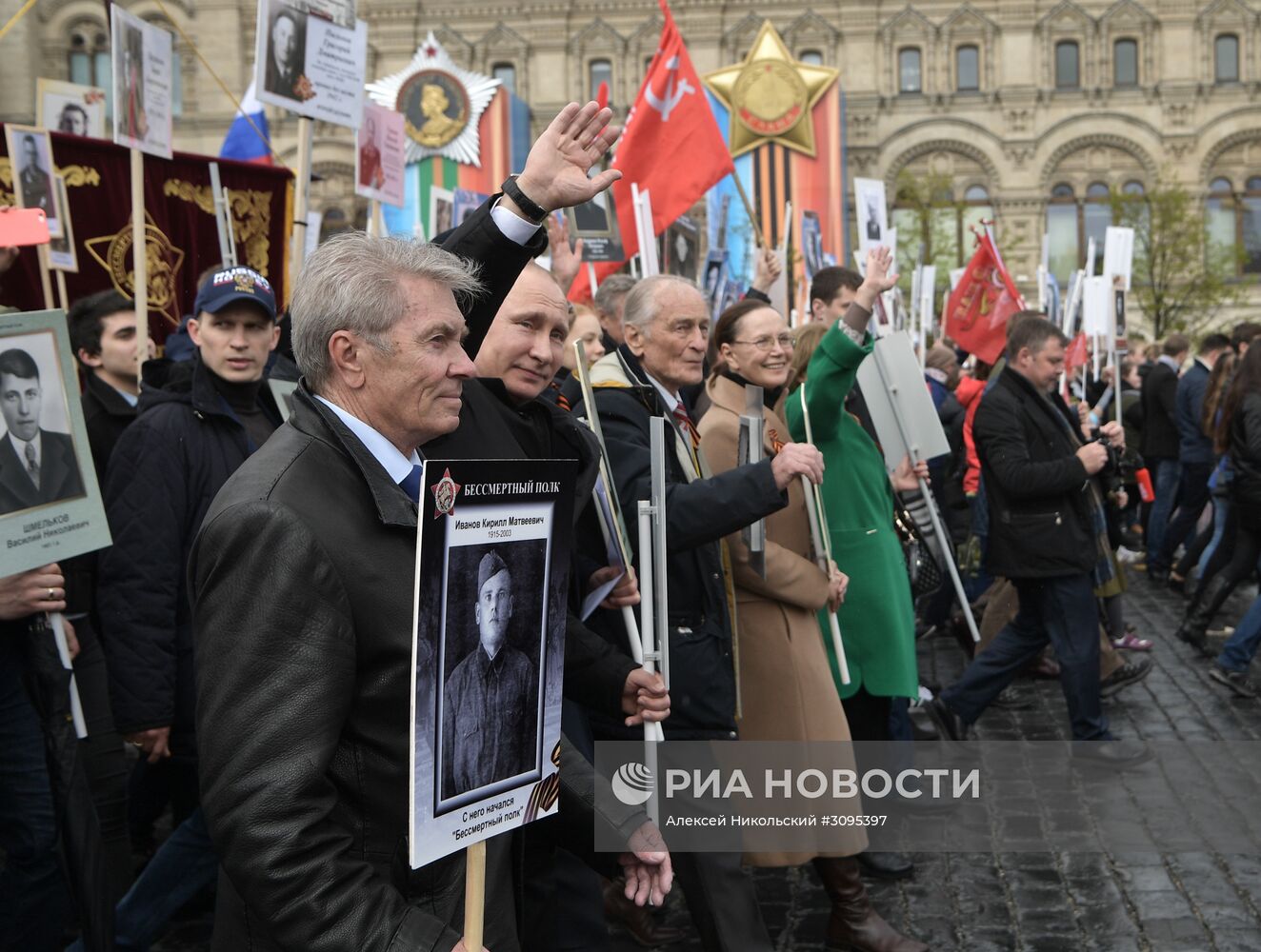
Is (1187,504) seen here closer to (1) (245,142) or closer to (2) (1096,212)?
(1) (245,142)

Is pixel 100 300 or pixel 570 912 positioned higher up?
pixel 100 300

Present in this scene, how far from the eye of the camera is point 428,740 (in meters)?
1.80

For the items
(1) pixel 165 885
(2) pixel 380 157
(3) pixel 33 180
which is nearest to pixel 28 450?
(1) pixel 165 885

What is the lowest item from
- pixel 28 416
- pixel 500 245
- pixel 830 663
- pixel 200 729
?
pixel 830 663

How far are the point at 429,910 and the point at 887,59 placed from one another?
42158 mm

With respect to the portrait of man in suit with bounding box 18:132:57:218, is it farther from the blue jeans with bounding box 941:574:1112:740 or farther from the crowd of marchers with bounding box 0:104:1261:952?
the blue jeans with bounding box 941:574:1112:740

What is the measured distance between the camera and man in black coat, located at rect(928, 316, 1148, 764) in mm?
5930

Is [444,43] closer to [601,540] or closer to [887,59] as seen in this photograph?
[887,59]

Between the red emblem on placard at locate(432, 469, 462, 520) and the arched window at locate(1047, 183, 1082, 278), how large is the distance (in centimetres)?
4111

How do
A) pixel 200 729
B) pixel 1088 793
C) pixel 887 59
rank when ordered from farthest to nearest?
pixel 887 59 → pixel 1088 793 → pixel 200 729

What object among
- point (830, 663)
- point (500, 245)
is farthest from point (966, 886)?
point (500, 245)

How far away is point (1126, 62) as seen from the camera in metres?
40.9

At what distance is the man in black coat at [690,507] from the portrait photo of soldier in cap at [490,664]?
159 cm

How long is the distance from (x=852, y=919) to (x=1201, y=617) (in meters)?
5.04
